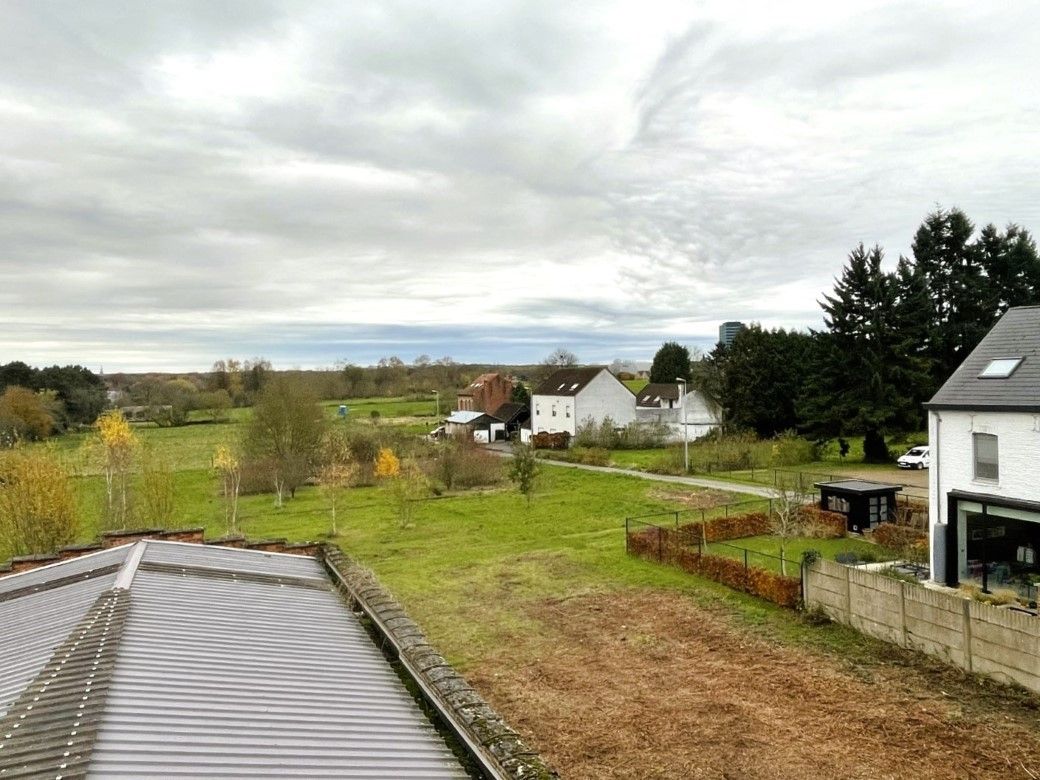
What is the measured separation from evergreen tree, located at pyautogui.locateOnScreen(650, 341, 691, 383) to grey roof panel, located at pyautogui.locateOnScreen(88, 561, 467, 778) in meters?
77.4

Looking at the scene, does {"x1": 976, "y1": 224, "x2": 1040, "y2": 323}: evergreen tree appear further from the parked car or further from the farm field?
the farm field

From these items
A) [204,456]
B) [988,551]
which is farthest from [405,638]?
[204,456]

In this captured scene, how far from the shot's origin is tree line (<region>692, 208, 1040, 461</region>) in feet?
136

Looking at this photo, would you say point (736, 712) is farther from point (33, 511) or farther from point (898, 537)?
point (33, 511)

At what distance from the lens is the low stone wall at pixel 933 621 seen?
450 inches

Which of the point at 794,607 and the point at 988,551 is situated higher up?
the point at 988,551

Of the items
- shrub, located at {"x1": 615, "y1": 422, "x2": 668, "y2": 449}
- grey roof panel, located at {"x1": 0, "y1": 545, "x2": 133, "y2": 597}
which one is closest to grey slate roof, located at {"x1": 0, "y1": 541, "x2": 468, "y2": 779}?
grey roof panel, located at {"x1": 0, "y1": 545, "x2": 133, "y2": 597}

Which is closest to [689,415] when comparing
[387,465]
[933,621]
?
[387,465]

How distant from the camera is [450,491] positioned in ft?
125

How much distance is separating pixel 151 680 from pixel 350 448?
40.6 metres

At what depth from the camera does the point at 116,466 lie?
24.2 metres

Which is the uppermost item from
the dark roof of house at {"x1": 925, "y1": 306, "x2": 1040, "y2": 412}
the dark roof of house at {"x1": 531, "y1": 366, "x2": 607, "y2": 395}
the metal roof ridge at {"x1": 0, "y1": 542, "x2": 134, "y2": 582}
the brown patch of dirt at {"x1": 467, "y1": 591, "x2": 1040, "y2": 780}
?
the dark roof of house at {"x1": 531, "y1": 366, "x2": 607, "y2": 395}

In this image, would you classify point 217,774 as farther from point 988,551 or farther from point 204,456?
point 204,456

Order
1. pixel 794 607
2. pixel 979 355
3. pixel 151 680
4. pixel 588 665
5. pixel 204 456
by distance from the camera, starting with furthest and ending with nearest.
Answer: pixel 204 456
pixel 979 355
pixel 794 607
pixel 588 665
pixel 151 680
